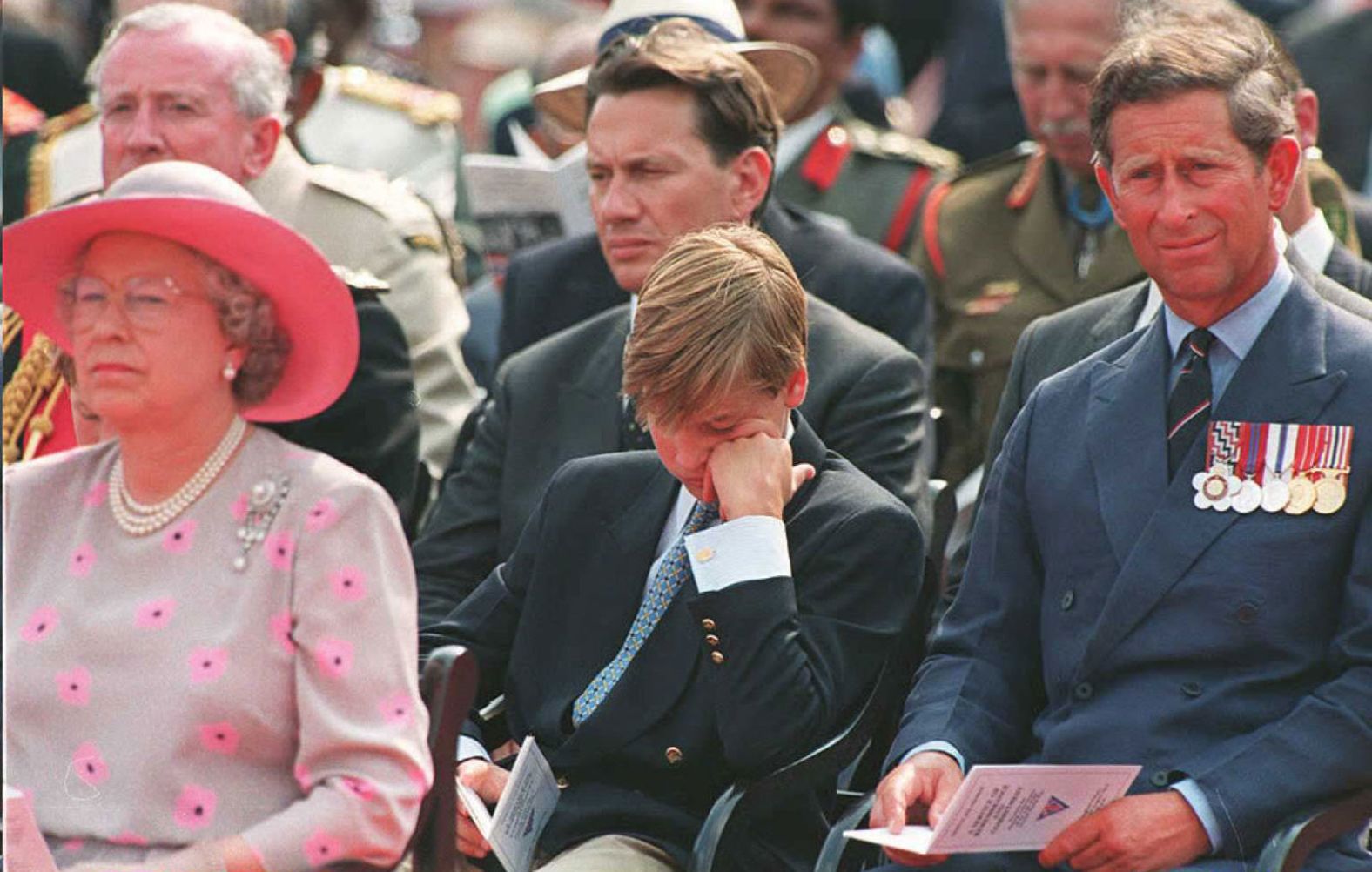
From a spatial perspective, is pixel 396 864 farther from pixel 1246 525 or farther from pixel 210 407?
pixel 1246 525

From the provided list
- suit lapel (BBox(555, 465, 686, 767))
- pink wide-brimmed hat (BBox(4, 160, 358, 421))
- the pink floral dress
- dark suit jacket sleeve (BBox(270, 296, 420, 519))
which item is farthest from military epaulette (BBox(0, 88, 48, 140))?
the pink floral dress

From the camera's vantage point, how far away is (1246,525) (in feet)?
12.8

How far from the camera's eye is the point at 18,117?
800 cm

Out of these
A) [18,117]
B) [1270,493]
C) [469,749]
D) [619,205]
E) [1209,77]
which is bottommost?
[469,749]

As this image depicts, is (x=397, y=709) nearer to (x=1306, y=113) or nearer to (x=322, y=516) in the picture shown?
(x=322, y=516)

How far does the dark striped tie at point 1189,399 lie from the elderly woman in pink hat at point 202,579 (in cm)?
134

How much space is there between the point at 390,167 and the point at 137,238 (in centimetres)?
423

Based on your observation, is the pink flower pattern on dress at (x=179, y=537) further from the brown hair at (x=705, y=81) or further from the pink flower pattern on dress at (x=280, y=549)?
the brown hair at (x=705, y=81)

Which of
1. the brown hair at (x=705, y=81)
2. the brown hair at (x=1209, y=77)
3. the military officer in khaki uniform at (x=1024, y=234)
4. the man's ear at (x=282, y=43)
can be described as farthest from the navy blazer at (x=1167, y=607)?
the man's ear at (x=282, y=43)

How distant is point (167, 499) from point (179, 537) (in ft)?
0.27

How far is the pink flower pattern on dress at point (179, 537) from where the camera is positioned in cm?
376

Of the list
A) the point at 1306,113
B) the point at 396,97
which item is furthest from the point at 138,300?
the point at 396,97

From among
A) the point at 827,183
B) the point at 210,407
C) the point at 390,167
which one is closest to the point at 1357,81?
the point at 827,183

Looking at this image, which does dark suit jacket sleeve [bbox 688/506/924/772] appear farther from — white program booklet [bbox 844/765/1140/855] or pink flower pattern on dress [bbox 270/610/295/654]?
pink flower pattern on dress [bbox 270/610/295/654]
